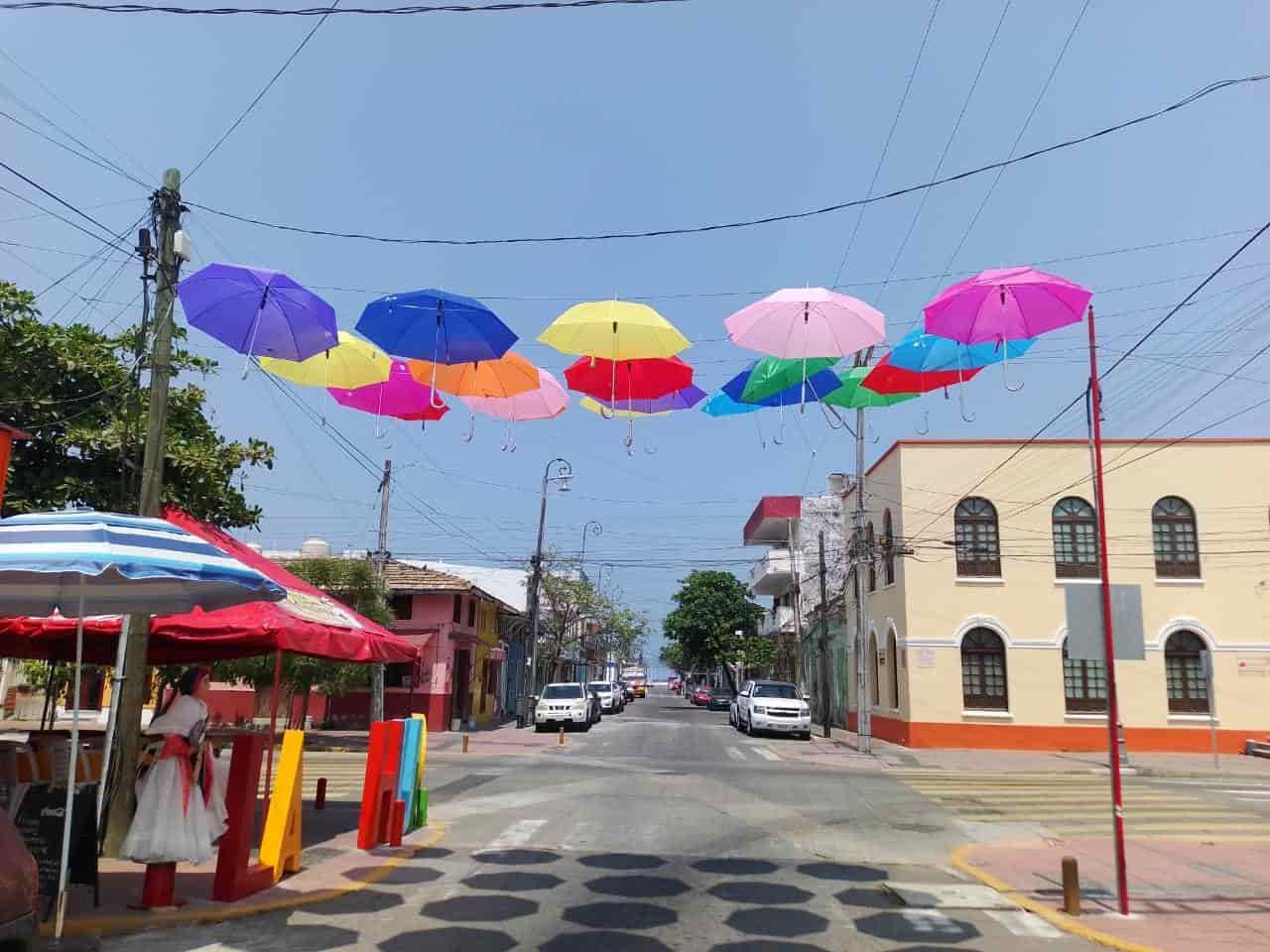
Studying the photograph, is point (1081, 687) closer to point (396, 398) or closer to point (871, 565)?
point (871, 565)

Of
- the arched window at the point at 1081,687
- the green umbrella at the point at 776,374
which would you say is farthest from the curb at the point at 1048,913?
the arched window at the point at 1081,687

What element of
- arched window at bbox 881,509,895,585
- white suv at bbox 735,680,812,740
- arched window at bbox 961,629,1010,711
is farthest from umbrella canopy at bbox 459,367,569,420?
white suv at bbox 735,680,812,740

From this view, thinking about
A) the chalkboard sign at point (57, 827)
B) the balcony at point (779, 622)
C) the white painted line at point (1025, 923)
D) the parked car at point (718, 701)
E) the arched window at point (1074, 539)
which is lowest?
the parked car at point (718, 701)

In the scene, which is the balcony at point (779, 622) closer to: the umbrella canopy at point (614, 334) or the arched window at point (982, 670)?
the arched window at point (982, 670)

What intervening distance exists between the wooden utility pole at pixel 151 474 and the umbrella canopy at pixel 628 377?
4092mm

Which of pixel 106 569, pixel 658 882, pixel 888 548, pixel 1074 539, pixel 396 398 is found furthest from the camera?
pixel 888 548

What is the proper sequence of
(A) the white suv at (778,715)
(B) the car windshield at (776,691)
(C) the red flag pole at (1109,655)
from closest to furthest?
(C) the red flag pole at (1109,655)
(A) the white suv at (778,715)
(B) the car windshield at (776,691)

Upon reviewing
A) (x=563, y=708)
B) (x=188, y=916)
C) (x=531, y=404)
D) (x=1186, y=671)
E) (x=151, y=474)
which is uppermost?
(x=531, y=404)

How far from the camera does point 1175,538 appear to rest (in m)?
28.5

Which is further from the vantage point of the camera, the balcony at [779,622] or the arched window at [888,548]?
the balcony at [779,622]

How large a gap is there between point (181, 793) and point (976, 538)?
1017 inches

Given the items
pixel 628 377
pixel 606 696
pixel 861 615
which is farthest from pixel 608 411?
pixel 606 696

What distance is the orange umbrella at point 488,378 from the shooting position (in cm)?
1062

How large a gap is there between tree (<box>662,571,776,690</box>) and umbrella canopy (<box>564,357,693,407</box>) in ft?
180
